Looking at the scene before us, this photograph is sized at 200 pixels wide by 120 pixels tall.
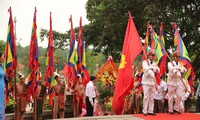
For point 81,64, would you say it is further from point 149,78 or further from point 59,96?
point 149,78

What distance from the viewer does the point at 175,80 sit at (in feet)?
30.9

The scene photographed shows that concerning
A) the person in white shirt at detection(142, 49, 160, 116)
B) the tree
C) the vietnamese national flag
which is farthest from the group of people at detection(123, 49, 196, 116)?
the tree

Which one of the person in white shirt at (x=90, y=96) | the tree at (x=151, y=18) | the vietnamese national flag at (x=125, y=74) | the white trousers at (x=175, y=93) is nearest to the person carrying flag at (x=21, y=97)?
the person in white shirt at (x=90, y=96)

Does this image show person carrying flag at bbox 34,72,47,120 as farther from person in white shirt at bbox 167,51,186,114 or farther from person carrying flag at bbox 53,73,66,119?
person in white shirt at bbox 167,51,186,114

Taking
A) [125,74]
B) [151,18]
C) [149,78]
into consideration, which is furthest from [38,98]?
[151,18]

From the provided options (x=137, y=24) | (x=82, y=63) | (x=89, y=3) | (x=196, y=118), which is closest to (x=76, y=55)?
(x=82, y=63)

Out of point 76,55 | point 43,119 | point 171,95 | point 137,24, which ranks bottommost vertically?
point 43,119

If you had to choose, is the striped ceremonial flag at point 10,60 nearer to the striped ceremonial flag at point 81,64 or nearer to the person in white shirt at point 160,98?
the striped ceremonial flag at point 81,64

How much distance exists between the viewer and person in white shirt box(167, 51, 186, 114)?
924 cm

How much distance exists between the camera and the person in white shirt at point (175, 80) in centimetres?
924

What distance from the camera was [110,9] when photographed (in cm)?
2277

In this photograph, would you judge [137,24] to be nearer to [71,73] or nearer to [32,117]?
[71,73]

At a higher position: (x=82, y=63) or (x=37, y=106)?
(x=82, y=63)

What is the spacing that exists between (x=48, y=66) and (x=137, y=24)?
11.1 m
